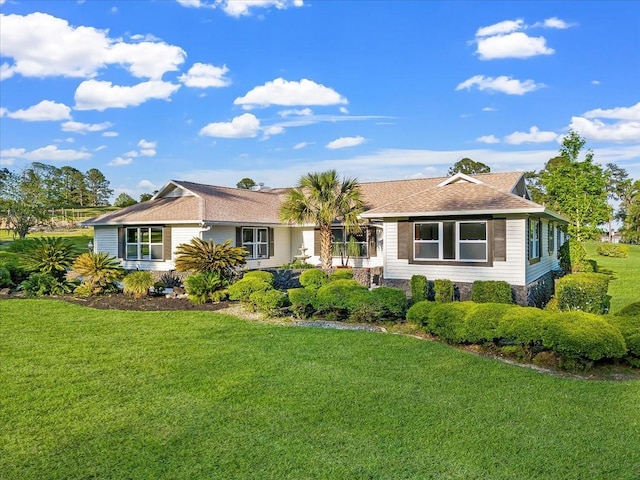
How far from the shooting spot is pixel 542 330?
667cm

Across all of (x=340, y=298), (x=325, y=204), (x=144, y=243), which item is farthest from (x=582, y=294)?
(x=144, y=243)

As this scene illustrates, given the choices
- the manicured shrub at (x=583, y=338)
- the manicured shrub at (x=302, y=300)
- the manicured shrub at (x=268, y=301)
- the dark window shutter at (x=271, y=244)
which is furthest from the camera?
the dark window shutter at (x=271, y=244)

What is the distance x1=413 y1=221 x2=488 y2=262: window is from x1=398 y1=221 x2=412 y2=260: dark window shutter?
0.63 ft

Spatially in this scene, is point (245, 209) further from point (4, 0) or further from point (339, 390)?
point (339, 390)

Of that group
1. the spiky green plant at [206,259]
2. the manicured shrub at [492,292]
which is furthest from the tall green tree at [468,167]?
the spiky green plant at [206,259]

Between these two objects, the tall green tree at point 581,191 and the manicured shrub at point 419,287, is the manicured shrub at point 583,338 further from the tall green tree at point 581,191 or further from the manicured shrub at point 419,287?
the tall green tree at point 581,191

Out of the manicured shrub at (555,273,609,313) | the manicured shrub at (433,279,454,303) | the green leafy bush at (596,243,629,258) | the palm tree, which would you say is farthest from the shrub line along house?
the green leafy bush at (596,243,629,258)

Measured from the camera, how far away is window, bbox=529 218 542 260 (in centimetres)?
1385

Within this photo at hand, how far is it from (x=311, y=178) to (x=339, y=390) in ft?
44.0

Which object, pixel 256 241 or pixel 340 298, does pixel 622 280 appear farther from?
pixel 256 241

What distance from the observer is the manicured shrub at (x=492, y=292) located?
11.8 metres

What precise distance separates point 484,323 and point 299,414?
12.9 ft

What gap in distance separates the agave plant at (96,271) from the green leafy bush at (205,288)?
9.57 feet

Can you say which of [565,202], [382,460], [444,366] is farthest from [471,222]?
[565,202]
